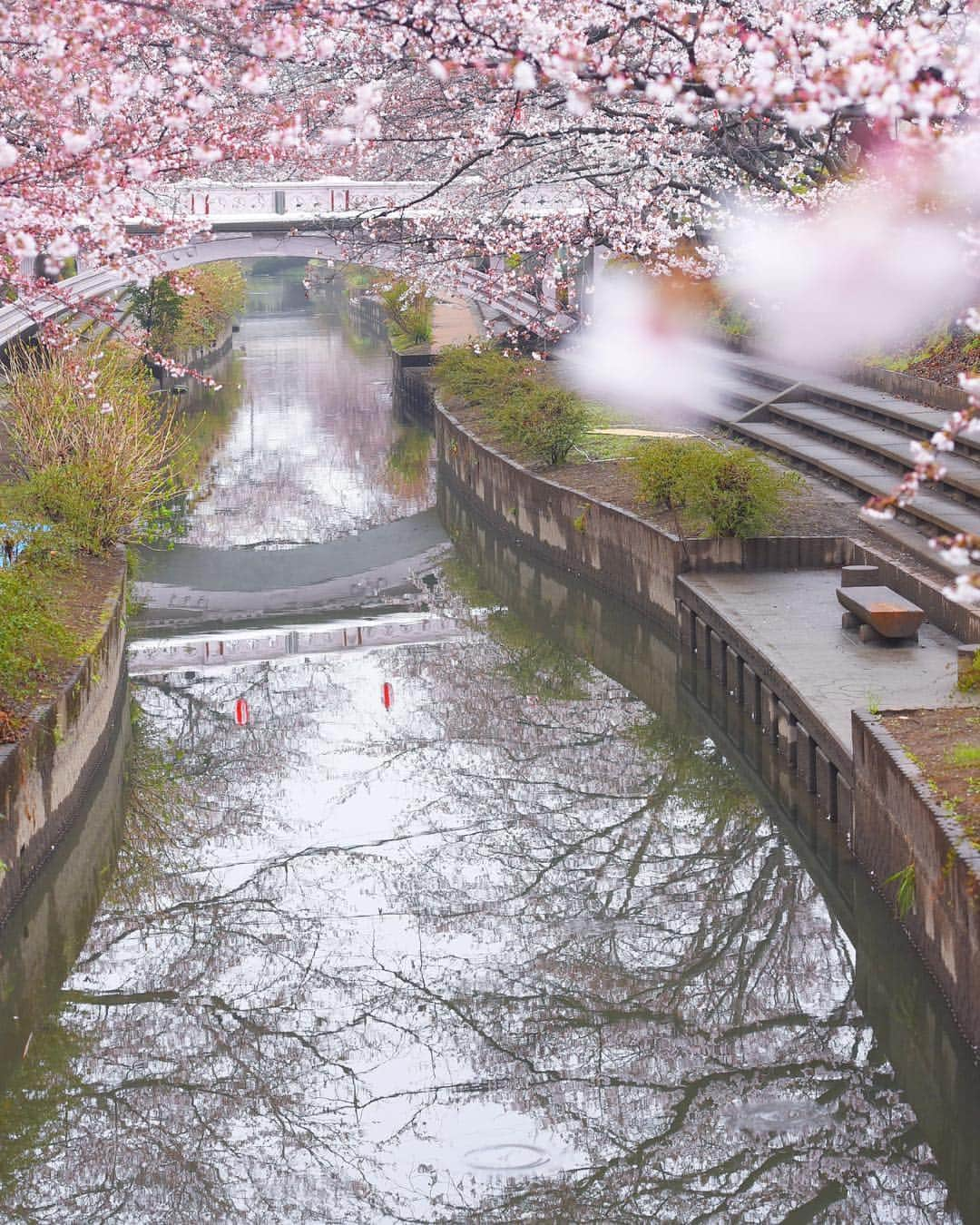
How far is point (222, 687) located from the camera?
18.0m

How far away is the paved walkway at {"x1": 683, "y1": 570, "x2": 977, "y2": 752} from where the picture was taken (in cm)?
1256

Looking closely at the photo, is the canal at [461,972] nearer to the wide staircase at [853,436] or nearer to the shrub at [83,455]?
the shrub at [83,455]

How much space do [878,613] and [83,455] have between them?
953 centimetres

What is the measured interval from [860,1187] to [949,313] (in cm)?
1802

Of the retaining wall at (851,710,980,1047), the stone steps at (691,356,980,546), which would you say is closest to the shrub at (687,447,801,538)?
the stone steps at (691,356,980,546)

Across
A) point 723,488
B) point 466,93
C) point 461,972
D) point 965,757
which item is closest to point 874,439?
point 723,488

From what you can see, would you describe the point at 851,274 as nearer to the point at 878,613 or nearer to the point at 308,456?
the point at 308,456

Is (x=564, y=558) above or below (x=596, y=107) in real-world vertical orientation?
below

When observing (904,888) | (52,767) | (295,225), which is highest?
(295,225)

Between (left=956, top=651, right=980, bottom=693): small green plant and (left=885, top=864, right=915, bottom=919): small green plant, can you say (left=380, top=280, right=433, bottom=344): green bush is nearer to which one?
(left=956, top=651, right=980, bottom=693): small green plant

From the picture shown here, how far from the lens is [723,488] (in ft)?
57.7

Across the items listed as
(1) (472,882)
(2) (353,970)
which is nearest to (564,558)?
(1) (472,882)

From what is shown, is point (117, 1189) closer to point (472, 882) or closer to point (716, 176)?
point (472, 882)

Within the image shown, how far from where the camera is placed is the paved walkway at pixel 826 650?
1256 centimetres
